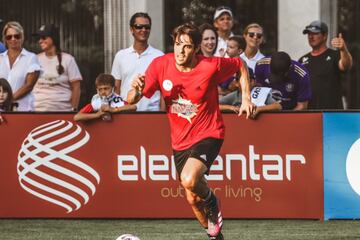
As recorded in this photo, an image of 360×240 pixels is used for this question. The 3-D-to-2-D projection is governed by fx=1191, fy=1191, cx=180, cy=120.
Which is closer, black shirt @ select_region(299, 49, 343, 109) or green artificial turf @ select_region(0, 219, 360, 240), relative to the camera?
green artificial turf @ select_region(0, 219, 360, 240)

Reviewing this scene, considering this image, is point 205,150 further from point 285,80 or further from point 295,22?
point 295,22

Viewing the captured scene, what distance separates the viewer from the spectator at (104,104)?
13.9m

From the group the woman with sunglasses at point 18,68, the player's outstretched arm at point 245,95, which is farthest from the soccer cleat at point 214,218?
the woman with sunglasses at point 18,68

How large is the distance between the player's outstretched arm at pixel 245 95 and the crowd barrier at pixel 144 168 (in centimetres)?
191

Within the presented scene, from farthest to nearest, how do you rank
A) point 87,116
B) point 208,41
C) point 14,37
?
point 14,37 < point 208,41 < point 87,116

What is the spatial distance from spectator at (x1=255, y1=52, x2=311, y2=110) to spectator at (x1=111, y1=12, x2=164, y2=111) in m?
1.48

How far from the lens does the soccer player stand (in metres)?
11.4

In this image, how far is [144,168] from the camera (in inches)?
544

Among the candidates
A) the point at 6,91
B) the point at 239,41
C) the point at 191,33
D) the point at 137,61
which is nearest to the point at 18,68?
the point at 6,91

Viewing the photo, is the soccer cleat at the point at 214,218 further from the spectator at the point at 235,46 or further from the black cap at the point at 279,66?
the spectator at the point at 235,46

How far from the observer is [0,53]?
1570cm

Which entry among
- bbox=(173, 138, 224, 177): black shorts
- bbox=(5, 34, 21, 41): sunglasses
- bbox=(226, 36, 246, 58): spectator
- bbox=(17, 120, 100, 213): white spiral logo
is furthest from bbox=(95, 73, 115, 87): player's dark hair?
bbox=(173, 138, 224, 177): black shorts

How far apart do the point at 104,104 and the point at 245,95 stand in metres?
2.77

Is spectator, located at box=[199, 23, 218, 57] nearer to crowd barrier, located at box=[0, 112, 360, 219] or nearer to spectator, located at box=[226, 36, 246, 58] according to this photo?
spectator, located at box=[226, 36, 246, 58]
